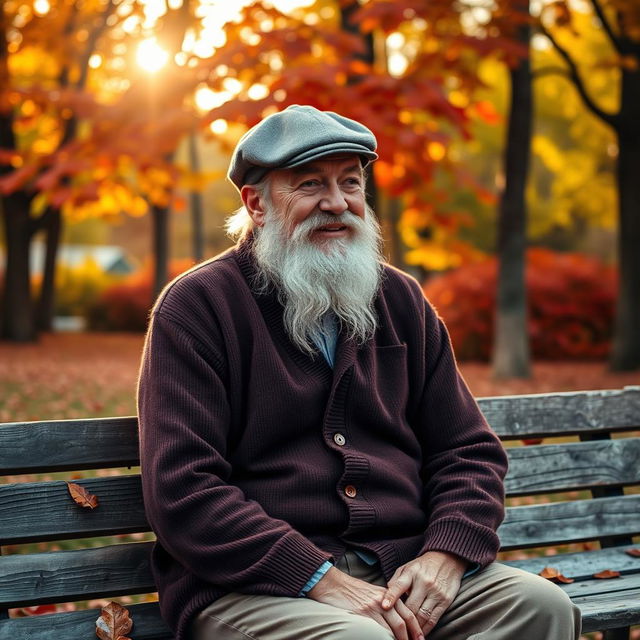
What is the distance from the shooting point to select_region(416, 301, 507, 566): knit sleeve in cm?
297

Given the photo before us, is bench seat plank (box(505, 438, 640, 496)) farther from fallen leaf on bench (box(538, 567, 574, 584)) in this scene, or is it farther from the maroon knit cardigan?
the maroon knit cardigan

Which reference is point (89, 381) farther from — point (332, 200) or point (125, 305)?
point (125, 305)

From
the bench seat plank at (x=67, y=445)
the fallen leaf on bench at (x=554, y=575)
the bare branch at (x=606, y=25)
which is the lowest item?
the fallen leaf on bench at (x=554, y=575)

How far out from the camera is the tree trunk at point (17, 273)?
17.9 metres

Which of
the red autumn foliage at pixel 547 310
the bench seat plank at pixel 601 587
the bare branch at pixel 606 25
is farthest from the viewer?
the red autumn foliage at pixel 547 310

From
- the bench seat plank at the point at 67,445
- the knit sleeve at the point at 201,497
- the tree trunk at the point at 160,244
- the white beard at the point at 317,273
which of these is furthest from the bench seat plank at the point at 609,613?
the tree trunk at the point at 160,244

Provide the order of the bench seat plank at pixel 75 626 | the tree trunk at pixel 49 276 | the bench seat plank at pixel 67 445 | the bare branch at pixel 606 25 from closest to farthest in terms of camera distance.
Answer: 1. the bench seat plank at pixel 75 626
2. the bench seat plank at pixel 67 445
3. the bare branch at pixel 606 25
4. the tree trunk at pixel 49 276

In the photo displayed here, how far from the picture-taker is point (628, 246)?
1251cm


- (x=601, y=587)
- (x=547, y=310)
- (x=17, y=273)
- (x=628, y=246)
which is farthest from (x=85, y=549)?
(x=17, y=273)

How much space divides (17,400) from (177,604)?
7.50 meters

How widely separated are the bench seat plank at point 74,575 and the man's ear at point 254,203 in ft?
3.85

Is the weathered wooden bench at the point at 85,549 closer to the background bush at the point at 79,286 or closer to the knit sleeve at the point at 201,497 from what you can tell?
the knit sleeve at the point at 201,497

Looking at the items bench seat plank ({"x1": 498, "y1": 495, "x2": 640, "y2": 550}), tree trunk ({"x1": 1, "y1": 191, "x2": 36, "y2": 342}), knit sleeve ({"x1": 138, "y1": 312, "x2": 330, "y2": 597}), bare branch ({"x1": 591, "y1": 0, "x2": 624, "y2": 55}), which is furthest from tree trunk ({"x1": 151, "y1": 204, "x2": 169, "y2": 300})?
knit sleeve ({"x1": 138, "y1": 312, "x2": 330, "y2": 597})

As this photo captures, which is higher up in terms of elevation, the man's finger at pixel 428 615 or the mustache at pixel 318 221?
the mustache at pixel 318 221
